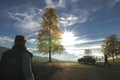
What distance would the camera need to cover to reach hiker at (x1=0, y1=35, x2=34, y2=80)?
4.32 metres

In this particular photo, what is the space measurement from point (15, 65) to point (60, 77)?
18620 millimetres

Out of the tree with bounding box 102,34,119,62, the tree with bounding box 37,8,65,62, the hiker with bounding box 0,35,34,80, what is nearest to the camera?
the hiker with bounding box 0,35,34,80

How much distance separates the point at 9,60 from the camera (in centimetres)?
442

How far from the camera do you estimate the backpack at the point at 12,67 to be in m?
4.36

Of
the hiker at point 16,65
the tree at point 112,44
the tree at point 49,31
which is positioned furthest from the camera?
the tree at point 112,44

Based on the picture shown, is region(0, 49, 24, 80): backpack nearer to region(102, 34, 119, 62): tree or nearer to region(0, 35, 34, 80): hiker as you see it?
region(0, 35, 34, 80): hiker

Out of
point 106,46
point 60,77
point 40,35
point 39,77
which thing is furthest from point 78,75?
point 106,46

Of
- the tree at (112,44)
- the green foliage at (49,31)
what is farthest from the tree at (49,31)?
the tree at (112,44)

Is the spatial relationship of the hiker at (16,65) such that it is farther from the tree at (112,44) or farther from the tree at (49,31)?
the tree at (112,44)

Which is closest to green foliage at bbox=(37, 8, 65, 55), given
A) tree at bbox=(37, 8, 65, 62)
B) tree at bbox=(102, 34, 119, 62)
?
tree at bbox=(37, 8, 65, 62)

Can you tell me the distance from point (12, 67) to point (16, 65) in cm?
9

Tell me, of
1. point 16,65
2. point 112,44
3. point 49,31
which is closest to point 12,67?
point 16,65

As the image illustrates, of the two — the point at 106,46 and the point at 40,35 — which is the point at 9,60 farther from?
the point at 106,46

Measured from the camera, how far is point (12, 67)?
14.3 ft
